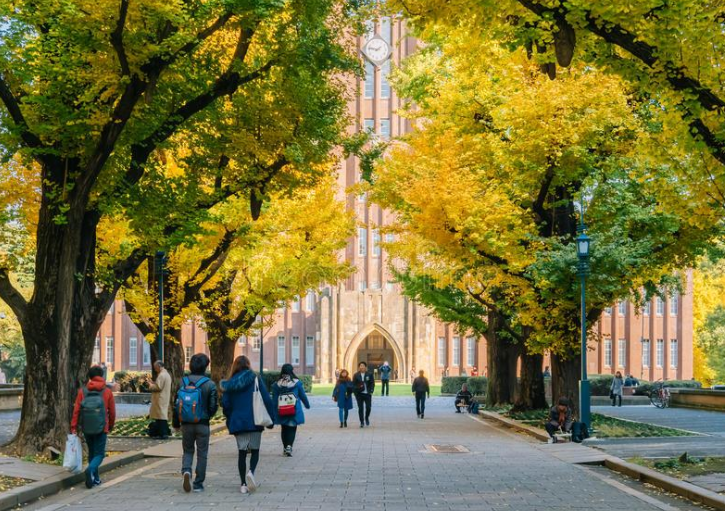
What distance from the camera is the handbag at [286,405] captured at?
17438 millimetres

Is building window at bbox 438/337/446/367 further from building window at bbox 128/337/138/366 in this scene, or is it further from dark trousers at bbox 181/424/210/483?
dark trousers at bbox 181/424/210/483

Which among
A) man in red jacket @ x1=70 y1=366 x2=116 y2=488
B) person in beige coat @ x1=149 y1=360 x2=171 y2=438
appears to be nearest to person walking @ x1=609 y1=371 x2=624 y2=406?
person in beige coat @ x1=149 y1=360 x2=171 y2=438

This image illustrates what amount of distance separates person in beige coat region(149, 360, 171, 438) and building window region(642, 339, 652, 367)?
197 ft

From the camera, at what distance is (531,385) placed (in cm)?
2991

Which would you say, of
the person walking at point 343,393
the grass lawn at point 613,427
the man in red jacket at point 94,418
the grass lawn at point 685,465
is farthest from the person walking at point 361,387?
the man in red jacket at point 94,418

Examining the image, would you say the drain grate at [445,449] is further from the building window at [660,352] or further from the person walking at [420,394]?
the building window at [660,352]

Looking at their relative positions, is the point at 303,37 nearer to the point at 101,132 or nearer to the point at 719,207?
the point at 101,132

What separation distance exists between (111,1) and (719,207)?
27.5ft

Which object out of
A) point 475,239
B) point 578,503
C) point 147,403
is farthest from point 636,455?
point 147,403

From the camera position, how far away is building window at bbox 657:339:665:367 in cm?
7631

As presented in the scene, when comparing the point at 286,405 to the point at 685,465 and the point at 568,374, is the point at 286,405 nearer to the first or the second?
the point at 685,465

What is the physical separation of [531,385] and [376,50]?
47.8 m

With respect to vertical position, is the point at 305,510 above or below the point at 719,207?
below

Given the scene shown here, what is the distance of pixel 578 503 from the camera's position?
11539 millimetres
